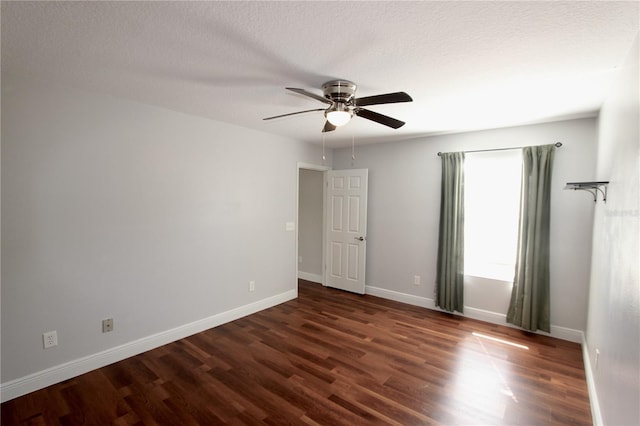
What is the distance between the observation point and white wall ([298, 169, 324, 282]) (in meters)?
Result: 5.66

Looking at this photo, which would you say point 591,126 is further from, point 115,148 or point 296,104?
point 115,148

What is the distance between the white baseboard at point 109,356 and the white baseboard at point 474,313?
6.42 feet

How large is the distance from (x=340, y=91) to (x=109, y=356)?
3070 millimetres

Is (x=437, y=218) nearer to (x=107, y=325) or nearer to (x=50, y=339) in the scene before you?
(x=107, y=325)

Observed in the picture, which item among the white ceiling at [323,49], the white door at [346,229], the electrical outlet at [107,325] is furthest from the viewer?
the white door at [346,229]

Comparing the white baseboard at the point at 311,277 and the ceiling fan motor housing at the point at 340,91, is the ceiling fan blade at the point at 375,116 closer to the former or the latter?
the ceiling fan motor housing at the point at 340,91

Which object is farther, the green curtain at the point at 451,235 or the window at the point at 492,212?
the green curtain at the point at 451,235

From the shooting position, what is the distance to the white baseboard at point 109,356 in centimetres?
230

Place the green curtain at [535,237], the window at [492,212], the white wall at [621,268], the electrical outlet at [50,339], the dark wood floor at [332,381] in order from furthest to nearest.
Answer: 1. the window at [492,212]
2. the green curtain at [535,237]
3. the electrical outlet at [50,339]
4. the dark wood floor at [332,381]
5. the white wall at [621,268]

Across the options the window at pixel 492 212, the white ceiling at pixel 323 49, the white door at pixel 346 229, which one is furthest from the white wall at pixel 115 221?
the window at pixel 492 212

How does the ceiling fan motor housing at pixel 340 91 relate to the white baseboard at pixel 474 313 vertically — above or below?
above

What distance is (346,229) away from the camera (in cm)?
506

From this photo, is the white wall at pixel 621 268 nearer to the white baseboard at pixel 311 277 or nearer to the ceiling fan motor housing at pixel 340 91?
the ceiling fan motor housing at pixel 340 91

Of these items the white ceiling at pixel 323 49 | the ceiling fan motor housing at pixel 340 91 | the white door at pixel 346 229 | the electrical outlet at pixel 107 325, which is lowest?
the electrical outlet at pixel 107 325
